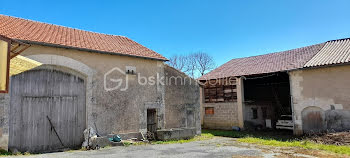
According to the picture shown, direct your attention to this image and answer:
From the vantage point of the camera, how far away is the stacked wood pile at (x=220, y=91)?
1827 centimetres

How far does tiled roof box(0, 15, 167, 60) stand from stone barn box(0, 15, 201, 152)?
33 mm

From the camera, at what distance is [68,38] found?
11.1 m

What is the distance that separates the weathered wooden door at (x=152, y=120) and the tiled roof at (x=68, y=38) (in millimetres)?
2704

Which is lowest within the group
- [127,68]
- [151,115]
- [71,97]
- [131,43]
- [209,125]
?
[209,125]

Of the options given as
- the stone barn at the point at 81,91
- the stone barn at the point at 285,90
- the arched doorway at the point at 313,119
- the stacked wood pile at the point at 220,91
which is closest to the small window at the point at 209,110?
the stone barn at the point at 285,90

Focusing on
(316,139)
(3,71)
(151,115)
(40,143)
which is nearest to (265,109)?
(316,139)

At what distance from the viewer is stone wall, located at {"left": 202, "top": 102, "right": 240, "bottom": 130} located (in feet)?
58.7

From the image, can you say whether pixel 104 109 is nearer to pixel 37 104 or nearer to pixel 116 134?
pixel 116 134

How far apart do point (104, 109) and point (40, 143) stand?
8.72ft

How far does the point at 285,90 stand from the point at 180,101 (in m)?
10.5

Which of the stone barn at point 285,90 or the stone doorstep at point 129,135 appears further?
the stone barn at point 285,90

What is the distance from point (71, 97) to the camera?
34.4ft

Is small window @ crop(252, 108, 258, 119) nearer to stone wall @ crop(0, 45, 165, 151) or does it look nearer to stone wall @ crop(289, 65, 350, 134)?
stone wall @ crop(289, 65, 350, 134)

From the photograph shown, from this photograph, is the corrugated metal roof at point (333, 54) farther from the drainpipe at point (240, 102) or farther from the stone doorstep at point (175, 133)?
the stone doorstep at point (175, 133)
